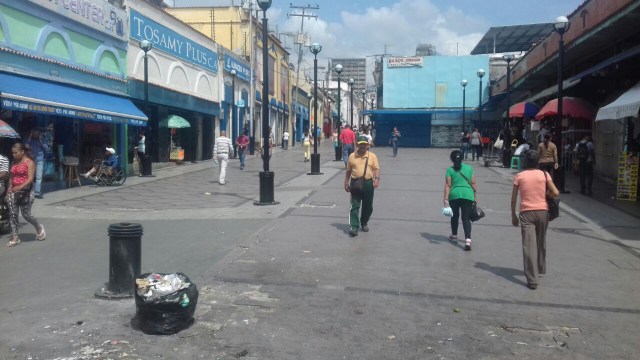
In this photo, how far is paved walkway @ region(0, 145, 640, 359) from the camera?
4949 mm

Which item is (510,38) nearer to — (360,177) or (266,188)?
(266,188)

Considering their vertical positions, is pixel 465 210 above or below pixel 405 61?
below

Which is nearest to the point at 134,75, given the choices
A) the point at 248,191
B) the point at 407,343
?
the point at 248,191

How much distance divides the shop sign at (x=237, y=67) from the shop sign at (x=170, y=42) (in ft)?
5.21

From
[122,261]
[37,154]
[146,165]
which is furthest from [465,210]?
[146,165]

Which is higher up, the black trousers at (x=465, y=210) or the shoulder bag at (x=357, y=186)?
the shoulder bag at (x=357, y=186)

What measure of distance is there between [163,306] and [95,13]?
607 inches

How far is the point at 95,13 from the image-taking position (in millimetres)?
18047

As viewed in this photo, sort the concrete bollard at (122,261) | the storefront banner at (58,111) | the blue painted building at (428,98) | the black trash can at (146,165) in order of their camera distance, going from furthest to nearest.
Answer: the blue painted building at (428,98) < the black trash can at (146,165) < the storefront banner at (58,111) < the concrete bollard at (122,261)

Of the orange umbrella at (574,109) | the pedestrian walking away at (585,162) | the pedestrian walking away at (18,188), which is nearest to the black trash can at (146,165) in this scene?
the pedestrian walking away at (18,188)

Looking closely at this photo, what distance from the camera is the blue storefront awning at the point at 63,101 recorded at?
1314 cm

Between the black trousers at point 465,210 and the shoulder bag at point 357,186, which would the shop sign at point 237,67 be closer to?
the shoulder bag at point 357,186

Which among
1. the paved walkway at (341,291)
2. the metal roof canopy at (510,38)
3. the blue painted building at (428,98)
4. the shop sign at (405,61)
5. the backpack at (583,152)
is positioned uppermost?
the metal roof canopy at (510,38)

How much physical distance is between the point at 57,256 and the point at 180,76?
63.6 ft
